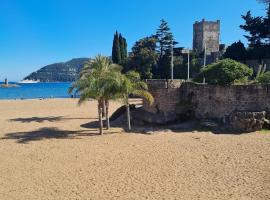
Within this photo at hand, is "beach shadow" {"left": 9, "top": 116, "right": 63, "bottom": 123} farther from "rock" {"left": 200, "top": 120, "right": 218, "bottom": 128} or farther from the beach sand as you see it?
"rock" {"left": 200, "top": 120, "right": 218, "bottom": 128}

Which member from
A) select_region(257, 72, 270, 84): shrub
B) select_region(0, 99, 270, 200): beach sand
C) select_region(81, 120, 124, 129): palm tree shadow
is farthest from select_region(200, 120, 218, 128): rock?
select_region(81, 120, 124, 129): palm tree shadow

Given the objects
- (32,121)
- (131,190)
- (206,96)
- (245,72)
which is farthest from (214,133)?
(32,121)

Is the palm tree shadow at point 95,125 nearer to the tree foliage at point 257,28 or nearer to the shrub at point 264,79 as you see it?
the shrub at point 264,79

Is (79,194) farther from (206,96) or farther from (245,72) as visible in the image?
(245,72)

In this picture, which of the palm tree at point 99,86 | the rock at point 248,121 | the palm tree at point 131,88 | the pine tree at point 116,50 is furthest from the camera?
the pine tree at point 116,50

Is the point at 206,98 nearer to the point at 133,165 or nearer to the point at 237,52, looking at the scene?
the point at 133,165

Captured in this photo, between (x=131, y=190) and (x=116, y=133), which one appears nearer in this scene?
(x=131, y=190)

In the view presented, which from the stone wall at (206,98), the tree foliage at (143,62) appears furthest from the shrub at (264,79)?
the tree foliage at (143,62)

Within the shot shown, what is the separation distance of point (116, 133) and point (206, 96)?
5.75 meters

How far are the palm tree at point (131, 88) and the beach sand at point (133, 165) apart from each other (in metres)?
1.93

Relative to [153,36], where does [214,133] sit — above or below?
below

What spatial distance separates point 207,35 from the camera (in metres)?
65.1

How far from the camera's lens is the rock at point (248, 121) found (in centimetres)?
1745

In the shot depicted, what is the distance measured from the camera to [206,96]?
1962 cm
